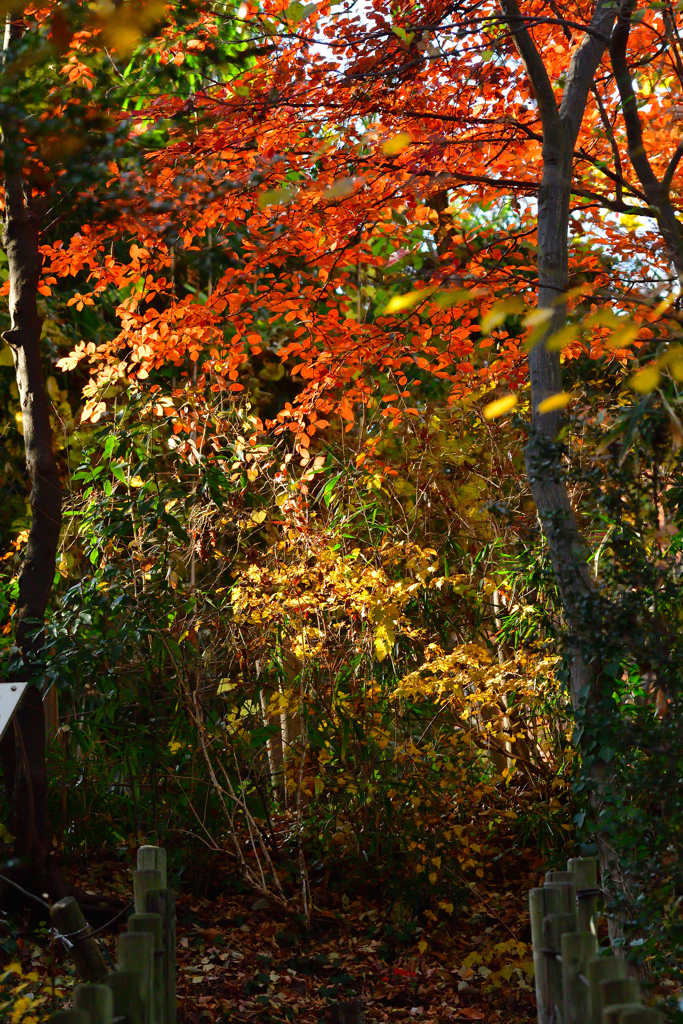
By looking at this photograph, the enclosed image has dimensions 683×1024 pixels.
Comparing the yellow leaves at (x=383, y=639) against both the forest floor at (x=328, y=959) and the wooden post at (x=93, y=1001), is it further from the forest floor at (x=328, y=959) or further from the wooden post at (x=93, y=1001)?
the wooden post at (x=93, y=1001)

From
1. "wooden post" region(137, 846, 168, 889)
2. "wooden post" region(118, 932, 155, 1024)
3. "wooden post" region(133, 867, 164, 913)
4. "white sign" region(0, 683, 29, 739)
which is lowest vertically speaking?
"wooden post" region(118, 932, 155, 1024)

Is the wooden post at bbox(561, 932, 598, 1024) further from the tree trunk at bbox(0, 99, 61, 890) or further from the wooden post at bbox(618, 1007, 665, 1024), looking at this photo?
the tree trunk at bbox(0, 99, 61, 890)

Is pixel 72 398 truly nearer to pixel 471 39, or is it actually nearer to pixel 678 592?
pixel 471 39

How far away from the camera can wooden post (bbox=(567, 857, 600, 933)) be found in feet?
8.90

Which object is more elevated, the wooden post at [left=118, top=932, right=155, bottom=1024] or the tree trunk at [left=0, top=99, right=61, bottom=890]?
the tree trunk at [left=0, top=99, right=61, bottom=890]

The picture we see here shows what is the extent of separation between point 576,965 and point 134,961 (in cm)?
95

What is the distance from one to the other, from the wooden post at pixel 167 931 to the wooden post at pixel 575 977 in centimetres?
122

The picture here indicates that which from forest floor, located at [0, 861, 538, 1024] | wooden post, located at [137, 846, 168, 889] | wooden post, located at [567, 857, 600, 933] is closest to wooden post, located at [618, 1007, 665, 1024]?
wooden post, located at [567, 857, 600, 933]

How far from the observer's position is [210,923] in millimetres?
4109

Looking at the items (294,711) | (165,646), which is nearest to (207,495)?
(165,646)

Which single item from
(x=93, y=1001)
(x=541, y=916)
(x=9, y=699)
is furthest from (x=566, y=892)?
(x=9, y=699)

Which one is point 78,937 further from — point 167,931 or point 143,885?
point 167,931

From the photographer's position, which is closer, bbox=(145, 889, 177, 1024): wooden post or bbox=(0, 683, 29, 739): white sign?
bbox=(0, 683, 29, 739): white sign

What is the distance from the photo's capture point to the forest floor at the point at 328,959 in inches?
139
